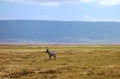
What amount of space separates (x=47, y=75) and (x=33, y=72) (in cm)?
325

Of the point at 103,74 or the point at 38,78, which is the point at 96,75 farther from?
the point at 38,78

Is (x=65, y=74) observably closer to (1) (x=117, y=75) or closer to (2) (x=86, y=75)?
(2) (x=86, y=75)

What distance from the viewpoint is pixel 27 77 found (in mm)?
32344

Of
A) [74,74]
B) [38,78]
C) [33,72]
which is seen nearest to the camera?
[38,78]

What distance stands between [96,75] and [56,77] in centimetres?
380

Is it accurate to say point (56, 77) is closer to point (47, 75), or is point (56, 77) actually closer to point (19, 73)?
point (47, 75)

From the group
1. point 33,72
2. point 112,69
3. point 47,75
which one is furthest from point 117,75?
point 33,72

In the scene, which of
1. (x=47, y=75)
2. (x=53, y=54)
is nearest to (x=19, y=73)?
(x=47, y=75)

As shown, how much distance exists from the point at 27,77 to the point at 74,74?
4.63 m

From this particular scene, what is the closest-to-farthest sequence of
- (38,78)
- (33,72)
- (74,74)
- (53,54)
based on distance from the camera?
(38,78) < (74,74) < (33,72) < (53,54)

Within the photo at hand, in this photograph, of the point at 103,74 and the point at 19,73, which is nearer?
the point at 103,74

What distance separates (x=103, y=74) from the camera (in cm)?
3256

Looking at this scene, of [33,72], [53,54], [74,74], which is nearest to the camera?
[74,74]

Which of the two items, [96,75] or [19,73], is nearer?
[96,75]
